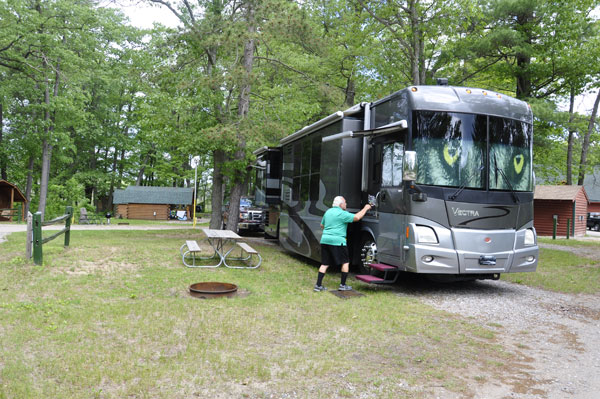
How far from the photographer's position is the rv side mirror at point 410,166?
6.94 m

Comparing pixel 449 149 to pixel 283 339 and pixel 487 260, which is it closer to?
pixel 487 260

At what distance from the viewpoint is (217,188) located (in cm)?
1633

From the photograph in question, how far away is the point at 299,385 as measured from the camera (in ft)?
12.4

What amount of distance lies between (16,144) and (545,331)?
38030 millimetres

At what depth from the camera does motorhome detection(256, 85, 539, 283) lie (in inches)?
281

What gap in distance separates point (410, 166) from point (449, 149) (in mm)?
863

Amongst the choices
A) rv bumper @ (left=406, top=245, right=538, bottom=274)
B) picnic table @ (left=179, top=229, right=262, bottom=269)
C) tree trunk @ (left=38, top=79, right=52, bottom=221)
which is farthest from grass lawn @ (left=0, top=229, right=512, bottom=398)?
tree trunk @ (left=38, top=79, right=52, bottom=221)

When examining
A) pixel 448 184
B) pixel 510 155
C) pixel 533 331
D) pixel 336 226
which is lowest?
pixel 533 331

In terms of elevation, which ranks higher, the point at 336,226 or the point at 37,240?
the point at 336,226

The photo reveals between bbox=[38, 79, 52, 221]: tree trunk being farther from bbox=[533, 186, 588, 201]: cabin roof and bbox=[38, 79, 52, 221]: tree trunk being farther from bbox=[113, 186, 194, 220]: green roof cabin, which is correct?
bbox=[533, 186, 588, 201]: cabin roof

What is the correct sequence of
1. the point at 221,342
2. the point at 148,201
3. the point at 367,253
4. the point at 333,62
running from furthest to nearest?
the point at 148,201
the point at 333,62
the point at 367,253
the point at 221,342

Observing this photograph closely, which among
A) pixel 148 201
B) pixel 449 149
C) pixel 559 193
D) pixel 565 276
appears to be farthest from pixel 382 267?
pixel 148 201

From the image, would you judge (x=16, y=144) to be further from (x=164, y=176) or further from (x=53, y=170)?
(x=164, y=176)

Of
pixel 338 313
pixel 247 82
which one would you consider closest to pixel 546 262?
pixel 338 313
